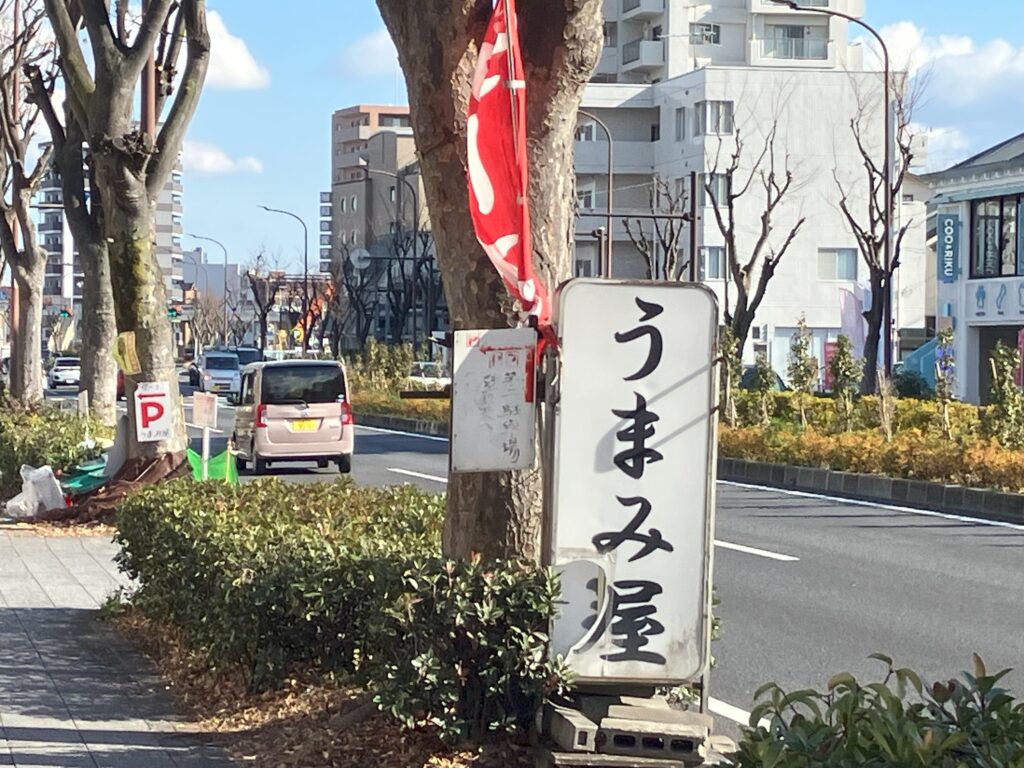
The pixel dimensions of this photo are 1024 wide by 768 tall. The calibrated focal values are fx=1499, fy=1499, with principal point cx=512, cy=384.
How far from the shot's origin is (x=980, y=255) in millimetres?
42594

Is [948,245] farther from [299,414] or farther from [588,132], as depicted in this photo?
[588,132]

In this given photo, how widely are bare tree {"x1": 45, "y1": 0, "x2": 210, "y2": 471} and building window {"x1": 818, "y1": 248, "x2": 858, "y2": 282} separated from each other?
46.4 m

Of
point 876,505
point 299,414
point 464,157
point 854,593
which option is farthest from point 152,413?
point 464,157

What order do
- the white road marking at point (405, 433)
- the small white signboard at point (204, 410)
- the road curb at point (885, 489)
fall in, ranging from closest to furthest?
1. the small white signboard at point (204, 410)
2. the road curb at point (885, 489)
3. the white road marking at point (405, 433)

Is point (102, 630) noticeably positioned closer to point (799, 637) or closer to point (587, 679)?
point (799, 637)

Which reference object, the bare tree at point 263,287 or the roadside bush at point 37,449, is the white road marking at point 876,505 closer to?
the roadside bush at point 37,449

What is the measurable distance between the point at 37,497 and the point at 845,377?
1363cm

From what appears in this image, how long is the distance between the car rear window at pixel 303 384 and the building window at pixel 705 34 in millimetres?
49313

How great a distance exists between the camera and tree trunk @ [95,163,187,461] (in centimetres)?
1593

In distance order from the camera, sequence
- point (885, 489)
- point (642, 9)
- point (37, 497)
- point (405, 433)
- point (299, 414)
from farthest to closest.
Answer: point (642, 9) → point (405, 433) → point (299, 414) → point (885, 489) → point (37, 497)

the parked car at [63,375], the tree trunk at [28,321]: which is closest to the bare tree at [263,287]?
the parked car at [63,375]

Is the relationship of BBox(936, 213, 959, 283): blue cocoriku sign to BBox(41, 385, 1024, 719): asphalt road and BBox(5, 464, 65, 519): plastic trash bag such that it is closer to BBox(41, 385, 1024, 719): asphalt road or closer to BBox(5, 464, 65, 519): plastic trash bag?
BBox(41, 385, 1024, 719): asphalt road

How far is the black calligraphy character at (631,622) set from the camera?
5086 mm

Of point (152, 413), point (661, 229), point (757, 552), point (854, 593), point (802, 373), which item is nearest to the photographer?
point (854, 593)
